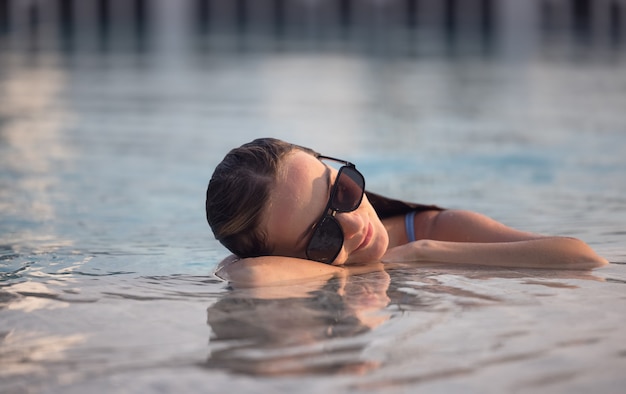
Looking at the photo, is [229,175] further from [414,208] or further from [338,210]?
[414,208]

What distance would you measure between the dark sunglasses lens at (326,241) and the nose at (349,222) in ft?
0.07

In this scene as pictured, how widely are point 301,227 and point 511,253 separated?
0.73m

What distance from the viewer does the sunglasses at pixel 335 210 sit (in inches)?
125

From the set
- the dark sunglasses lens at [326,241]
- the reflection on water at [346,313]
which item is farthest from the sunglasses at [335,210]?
the reflection on water at [346,313]

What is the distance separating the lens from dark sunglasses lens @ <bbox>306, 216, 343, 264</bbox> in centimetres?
319

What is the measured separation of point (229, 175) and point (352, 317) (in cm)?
65

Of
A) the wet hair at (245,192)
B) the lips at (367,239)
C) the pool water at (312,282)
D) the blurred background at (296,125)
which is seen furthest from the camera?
the blurred background at (296,125)

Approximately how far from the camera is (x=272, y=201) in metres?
3.11

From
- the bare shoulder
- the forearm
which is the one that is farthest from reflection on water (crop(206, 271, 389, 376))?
the bare shoulder

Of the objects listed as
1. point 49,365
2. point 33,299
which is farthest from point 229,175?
point 49,365

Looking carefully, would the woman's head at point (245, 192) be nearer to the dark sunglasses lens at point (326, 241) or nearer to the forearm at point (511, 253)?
the dark sunglasses lens at point (326, 241)

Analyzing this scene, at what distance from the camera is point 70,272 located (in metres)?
3.49

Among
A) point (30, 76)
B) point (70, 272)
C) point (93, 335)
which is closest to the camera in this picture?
point (93, 335)

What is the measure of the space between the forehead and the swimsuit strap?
2.36 ft
